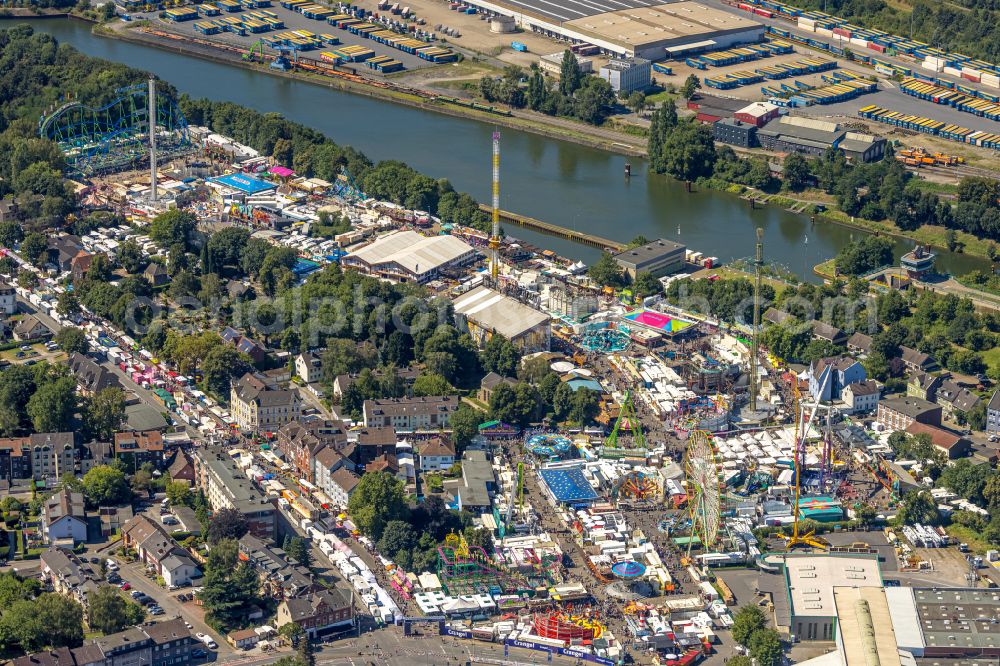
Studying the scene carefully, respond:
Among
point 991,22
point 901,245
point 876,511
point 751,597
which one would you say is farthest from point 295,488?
point 991,22

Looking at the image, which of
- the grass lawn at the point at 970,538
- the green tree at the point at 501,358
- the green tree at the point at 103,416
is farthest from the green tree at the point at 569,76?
the grass lawn at the point at 970,538

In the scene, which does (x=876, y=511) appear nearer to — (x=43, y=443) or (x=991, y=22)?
(x=43, y=443)

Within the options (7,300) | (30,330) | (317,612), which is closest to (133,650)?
(317,612)

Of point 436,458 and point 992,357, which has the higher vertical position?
point 992,357

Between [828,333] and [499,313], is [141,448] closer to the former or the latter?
[499,313]

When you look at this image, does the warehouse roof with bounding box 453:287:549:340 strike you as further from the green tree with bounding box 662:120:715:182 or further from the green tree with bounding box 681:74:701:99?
the green tree with bounding box 681:74:701:99

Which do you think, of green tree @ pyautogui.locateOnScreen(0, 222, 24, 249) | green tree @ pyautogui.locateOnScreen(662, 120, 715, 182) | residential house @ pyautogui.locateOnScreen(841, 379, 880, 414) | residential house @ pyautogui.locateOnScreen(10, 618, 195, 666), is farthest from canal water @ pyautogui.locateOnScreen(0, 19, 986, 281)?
residential house @ pyautogui.locateOnScreen(10, 618, 195, 666)

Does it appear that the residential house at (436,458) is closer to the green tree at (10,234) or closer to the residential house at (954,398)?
the residential house at (954,398)
